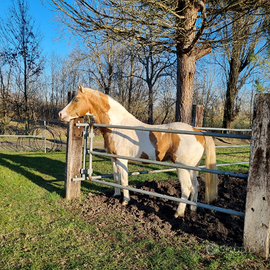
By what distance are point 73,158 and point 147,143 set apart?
1.41 meters

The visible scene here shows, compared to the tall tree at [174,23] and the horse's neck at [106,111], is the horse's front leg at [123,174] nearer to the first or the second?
the horse's neck at [106,111]

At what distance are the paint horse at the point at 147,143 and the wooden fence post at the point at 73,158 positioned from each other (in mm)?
318

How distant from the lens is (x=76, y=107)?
3.72m

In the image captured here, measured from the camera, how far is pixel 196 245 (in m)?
2.47

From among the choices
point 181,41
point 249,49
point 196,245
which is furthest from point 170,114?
point 196,245

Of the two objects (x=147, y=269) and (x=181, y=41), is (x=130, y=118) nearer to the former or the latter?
(x=147, y=269)

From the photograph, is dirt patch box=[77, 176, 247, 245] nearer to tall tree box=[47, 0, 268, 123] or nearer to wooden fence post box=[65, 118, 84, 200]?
wooden fence post box=[65, 118, 84, 200]

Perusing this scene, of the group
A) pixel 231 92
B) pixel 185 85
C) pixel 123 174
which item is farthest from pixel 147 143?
pixel 231 92

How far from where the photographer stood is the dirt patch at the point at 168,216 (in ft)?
9.16

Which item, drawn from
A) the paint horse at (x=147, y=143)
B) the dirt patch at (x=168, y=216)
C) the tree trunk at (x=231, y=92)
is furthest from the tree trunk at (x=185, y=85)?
the tree trunk at (x=231, y=92)

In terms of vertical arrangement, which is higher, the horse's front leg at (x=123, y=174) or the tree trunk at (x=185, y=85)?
the tree trunk at (x=185, y=85)

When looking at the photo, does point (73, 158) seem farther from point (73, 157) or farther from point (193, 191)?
point (193, 191)

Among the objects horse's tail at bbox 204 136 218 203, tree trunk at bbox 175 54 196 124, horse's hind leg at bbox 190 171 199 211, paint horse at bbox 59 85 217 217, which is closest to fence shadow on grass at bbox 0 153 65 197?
paint horse at bbox 59 85 217 217

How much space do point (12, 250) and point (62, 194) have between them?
6.08 ft
